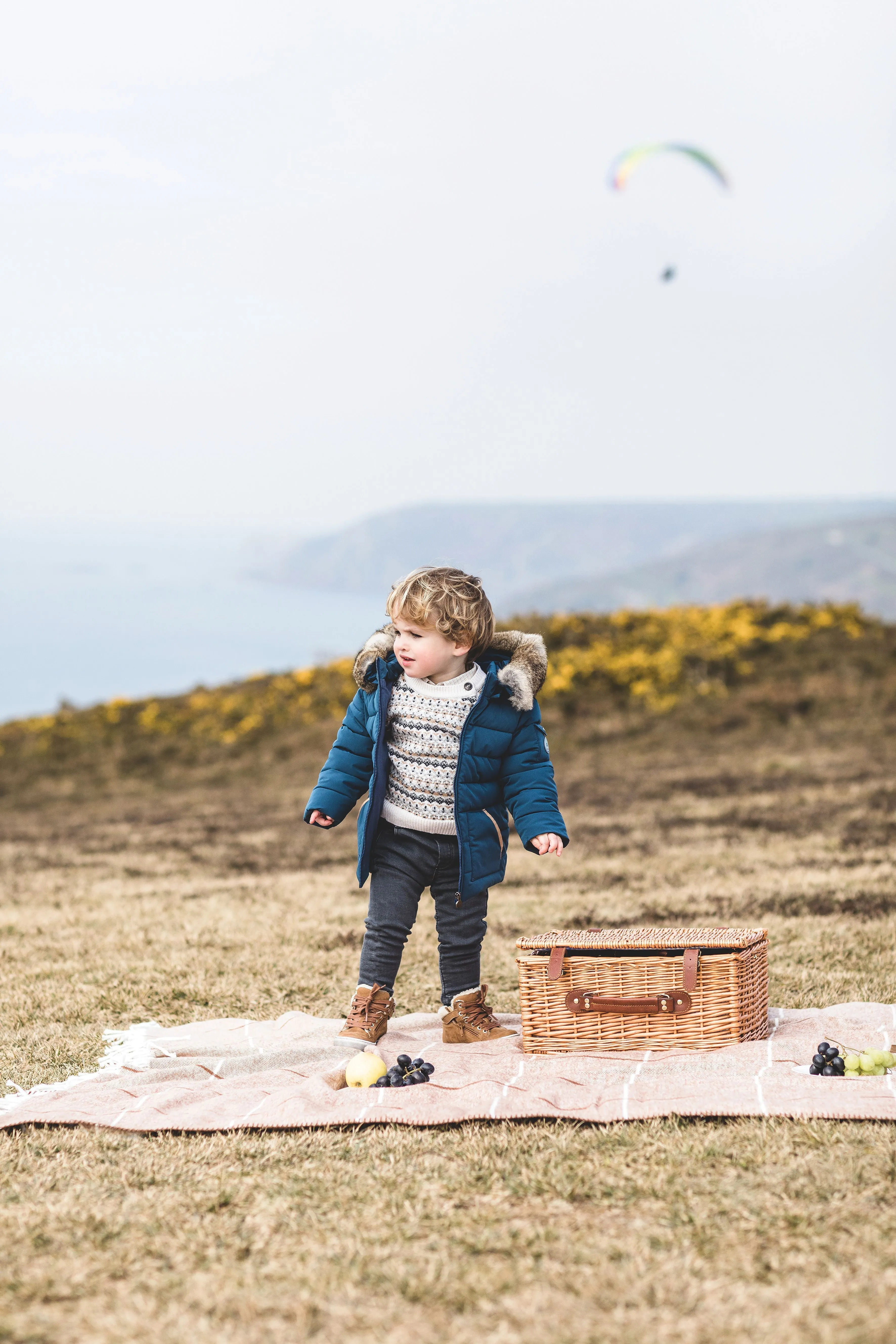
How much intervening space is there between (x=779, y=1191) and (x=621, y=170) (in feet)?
31.3

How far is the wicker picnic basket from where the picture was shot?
4188 mm

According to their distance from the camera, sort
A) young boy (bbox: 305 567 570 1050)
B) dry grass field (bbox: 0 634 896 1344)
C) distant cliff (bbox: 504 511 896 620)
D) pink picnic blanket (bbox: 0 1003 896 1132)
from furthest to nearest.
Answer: distant cliff (bbox: 504 511 896 620)
young boy (bbox: 305 567 570 1050)
pink picnic blanket (bbox: 0 1003 896 1132)
dry grass field (bbox: 0 634 896 1344)

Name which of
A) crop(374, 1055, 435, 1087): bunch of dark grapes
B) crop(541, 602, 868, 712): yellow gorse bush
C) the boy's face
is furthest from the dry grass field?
crop(541, 602, 868, 712): yellow gorse bush

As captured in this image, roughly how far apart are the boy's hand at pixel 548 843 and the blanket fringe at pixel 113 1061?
1.61 meters

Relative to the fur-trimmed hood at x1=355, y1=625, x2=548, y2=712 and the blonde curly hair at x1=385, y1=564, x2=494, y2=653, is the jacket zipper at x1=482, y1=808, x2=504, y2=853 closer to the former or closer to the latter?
the fur-trimmed hood at x1=355, y1=625, x2=548, y2=712

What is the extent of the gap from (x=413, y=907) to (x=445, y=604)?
119 centimetres

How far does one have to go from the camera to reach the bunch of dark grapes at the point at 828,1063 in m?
3.71

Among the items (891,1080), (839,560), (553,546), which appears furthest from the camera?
(553,546)

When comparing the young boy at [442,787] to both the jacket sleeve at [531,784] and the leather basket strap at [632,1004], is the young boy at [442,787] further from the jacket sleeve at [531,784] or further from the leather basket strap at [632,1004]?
the leather basket strap at [632,1004]

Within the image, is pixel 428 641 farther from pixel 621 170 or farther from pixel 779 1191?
pixel 621 170

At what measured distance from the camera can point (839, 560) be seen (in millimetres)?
85750

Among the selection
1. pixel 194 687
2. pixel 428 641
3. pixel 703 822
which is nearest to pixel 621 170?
pixel 703 822

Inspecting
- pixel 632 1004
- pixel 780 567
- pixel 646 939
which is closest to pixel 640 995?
pixel 632 1004

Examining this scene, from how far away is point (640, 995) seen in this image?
14.0 feet
